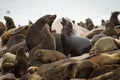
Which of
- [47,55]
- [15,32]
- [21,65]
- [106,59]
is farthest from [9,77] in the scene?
[15,32]

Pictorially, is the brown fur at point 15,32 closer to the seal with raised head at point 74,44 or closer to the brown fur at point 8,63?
the seal with raised head at point 74,44

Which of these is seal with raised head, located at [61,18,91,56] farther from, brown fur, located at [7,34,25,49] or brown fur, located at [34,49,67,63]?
brown fur, located at [7,34,25,49]

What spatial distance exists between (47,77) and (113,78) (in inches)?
52.8

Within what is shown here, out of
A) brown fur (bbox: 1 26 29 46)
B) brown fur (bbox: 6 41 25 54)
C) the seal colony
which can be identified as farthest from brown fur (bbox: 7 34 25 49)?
brown fur (bbox: 1 26 29 46)

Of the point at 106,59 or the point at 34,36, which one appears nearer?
the point at 106,59

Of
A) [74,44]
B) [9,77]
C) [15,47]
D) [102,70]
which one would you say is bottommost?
[9,77]

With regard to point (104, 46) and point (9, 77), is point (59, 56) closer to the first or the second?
point (104, 46)

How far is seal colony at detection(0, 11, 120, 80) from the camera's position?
633 centimetres

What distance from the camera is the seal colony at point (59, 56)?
633 cm

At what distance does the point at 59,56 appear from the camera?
7871 mm

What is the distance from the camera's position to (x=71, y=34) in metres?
9.21

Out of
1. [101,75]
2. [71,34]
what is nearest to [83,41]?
[71,34]

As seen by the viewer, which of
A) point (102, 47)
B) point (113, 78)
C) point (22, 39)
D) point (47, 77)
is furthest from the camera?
point (22, 39)

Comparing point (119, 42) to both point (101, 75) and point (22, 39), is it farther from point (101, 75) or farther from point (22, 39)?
point (22, 39)
